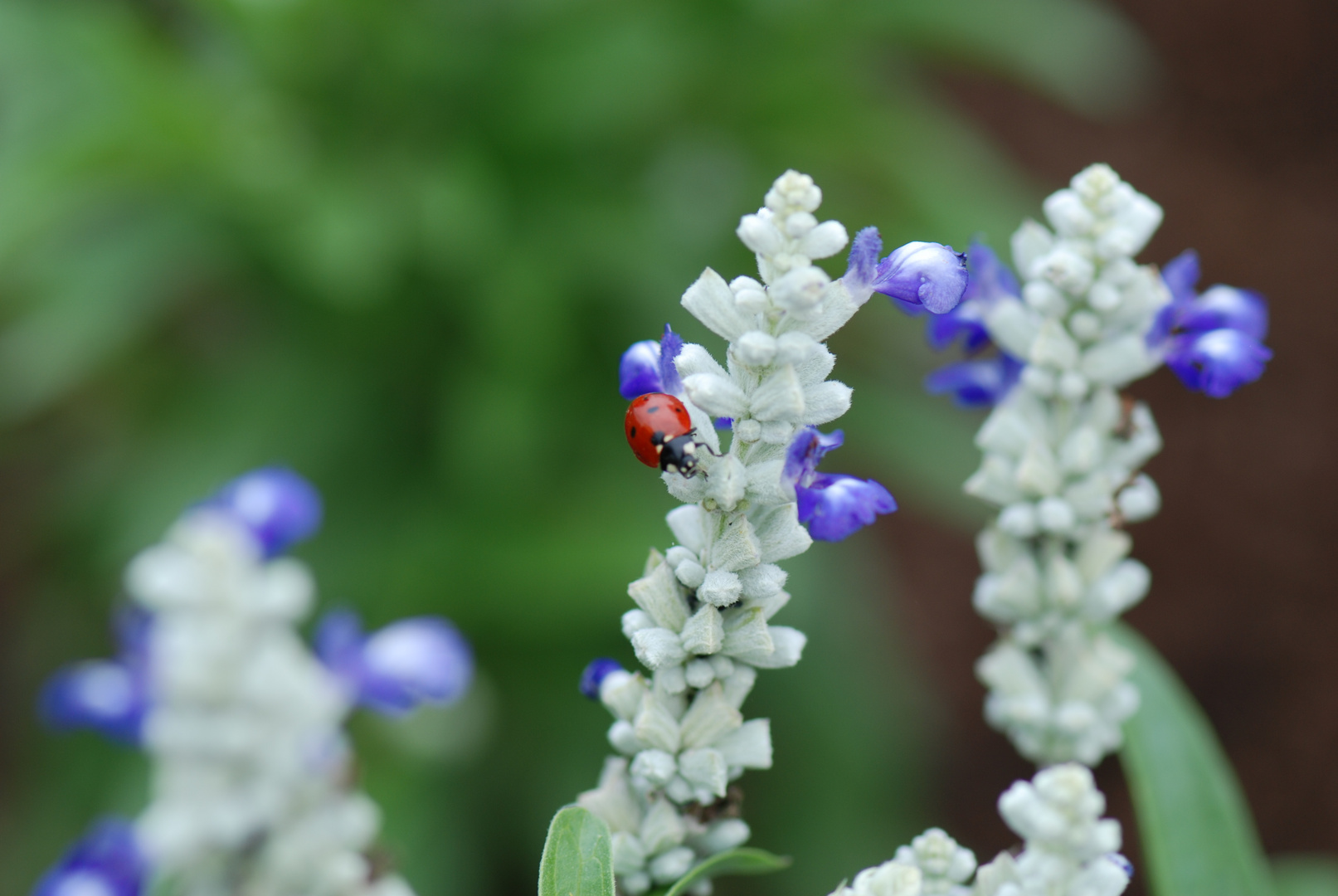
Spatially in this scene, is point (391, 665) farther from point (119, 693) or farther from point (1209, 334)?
point (1209, 334)

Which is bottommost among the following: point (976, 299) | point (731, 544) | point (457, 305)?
point (731, 544)

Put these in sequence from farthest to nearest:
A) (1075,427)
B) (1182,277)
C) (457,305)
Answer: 1. (457,305)
2. (1182,277)
3. (1075,427)

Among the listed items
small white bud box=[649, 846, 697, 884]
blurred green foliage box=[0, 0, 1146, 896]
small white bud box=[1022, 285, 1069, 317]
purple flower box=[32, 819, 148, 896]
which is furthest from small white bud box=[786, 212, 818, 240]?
blurred green foliage box=[0, 0, 1146, 896]

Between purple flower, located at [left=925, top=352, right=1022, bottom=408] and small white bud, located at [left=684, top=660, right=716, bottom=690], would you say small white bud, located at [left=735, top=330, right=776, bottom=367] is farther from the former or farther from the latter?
purple flower, located at [left=925, top=352, right=1022, bottom=408]

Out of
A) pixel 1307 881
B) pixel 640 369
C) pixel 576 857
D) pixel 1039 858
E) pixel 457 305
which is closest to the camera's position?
pixel 1039 858

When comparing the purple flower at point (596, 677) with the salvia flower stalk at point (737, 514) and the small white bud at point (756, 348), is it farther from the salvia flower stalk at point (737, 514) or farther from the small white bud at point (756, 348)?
the small white bud at point (756, 348)

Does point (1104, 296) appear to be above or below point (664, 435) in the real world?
above

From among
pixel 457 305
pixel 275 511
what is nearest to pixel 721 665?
pixel 275 511
